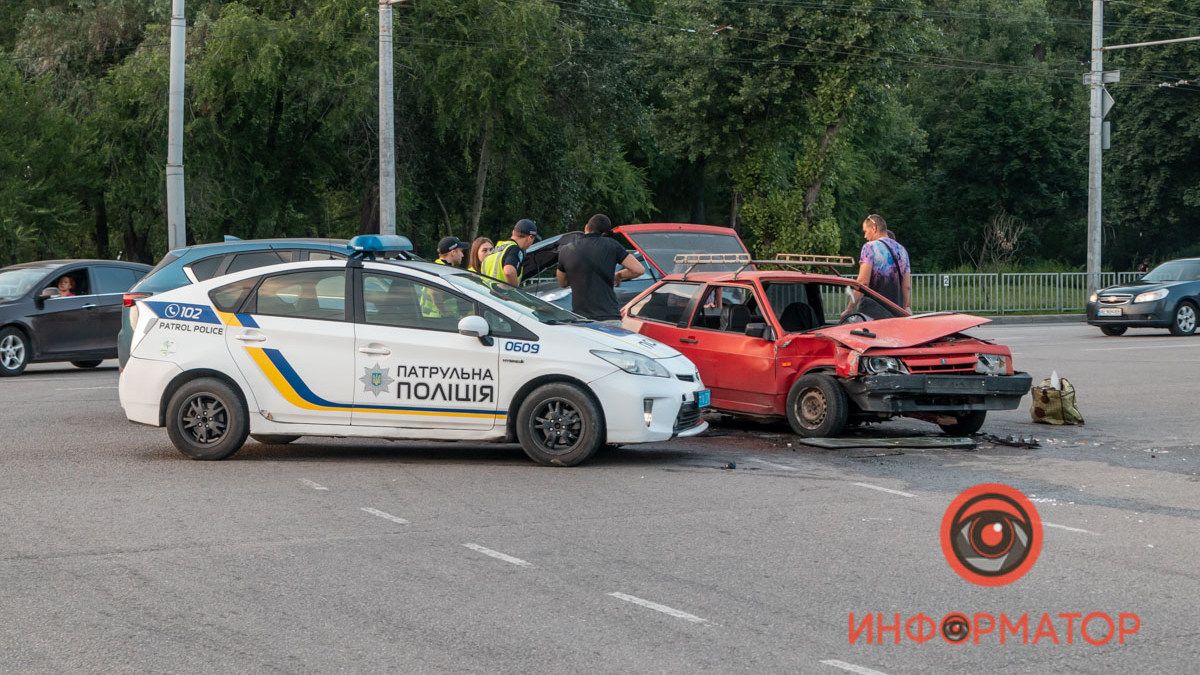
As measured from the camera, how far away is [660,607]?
6422 millimetres

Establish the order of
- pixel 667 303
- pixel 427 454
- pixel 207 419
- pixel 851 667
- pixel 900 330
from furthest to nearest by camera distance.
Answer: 1. pixel 667 303
2. pixel 900 330
3. pixel 427 454
4. pixel 207 419
5. pixel 851 667

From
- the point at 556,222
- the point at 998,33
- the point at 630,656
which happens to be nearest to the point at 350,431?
the point at 630,656

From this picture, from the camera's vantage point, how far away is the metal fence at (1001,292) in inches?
1425

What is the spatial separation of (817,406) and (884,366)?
701 millimetres

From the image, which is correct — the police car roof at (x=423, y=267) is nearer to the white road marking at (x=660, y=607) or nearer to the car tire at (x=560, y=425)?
the car tire at (x=560, y=425)

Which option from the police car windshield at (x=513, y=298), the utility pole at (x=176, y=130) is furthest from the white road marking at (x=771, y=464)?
the utility pole at (x=176, y=130)

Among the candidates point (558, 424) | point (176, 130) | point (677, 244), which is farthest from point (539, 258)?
point (176, 130)

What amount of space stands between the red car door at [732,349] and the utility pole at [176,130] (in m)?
14.3

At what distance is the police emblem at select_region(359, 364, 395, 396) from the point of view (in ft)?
34.9

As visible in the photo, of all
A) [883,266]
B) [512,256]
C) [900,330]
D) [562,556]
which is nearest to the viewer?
[562,556]

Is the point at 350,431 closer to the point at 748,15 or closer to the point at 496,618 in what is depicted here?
the point at 496,618

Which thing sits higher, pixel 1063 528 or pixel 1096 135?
pixel 1096 135

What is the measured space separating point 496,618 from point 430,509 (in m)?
2.70

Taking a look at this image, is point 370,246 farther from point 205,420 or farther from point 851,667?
point 851,667
